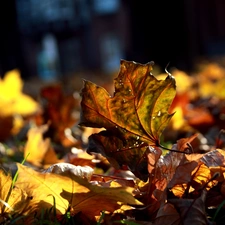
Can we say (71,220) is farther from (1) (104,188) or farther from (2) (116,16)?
(2) (116,16)

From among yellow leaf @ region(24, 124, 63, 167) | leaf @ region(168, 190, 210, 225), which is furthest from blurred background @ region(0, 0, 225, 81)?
leaf @ region(168, 190, 210, 225)

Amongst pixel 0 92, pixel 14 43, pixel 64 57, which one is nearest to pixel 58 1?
pixel 64 57

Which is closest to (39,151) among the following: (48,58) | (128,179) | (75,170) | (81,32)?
(128,179)

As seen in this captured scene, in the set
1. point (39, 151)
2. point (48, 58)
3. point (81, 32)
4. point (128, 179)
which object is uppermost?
point (128, 179)

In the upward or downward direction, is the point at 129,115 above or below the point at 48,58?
above

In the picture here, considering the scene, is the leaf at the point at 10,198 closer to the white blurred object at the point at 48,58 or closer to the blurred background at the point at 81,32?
the blurred background at the point at 81,32

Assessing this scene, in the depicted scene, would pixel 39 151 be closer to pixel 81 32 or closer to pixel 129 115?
pixel 129 115

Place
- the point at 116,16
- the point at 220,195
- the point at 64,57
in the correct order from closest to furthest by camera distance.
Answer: the point at 220,195
the point at 116,16
the point at 64,57

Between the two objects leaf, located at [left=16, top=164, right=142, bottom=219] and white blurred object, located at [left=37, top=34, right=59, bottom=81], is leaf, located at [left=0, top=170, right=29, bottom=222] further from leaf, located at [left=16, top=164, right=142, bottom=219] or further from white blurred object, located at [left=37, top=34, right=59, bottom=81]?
white blurred object, located at [left=37, top=34, right=59, bottom=81]
